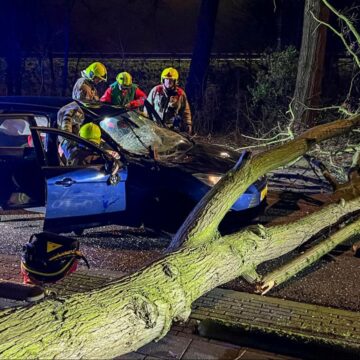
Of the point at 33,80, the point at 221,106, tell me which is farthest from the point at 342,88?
the point at 33,80

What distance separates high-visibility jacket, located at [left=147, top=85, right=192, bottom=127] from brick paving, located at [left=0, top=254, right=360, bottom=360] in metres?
4.40

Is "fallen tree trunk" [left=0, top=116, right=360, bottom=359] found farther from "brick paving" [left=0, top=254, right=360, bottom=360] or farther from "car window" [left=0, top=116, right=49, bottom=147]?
"car window" [left=0, top=116, right=49, bottom=147]

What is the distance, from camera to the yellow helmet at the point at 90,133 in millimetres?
5668

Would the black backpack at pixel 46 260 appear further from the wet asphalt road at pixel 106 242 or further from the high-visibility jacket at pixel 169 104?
the high-visibility jacket at pixel 169 104

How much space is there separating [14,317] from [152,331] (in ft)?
2.66

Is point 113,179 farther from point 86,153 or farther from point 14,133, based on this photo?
point 14,133

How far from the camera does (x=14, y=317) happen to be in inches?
108

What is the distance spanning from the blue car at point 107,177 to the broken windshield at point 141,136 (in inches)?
0.5

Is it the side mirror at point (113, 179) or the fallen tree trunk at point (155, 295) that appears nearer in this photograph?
the fallen tree trunk at point (155, 295)

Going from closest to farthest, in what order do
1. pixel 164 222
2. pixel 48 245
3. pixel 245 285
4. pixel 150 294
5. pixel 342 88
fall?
pixel 150 294, pixel 48 245, pixel 245 285, pixel 164 222, pixel 342 88

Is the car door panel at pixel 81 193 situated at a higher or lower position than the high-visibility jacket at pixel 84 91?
lower

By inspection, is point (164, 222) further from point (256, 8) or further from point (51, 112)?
point (256, 8)

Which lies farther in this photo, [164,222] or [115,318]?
A: [164,222]

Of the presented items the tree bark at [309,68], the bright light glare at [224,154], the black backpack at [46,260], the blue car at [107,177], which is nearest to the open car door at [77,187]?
the blue car at [107,177]
